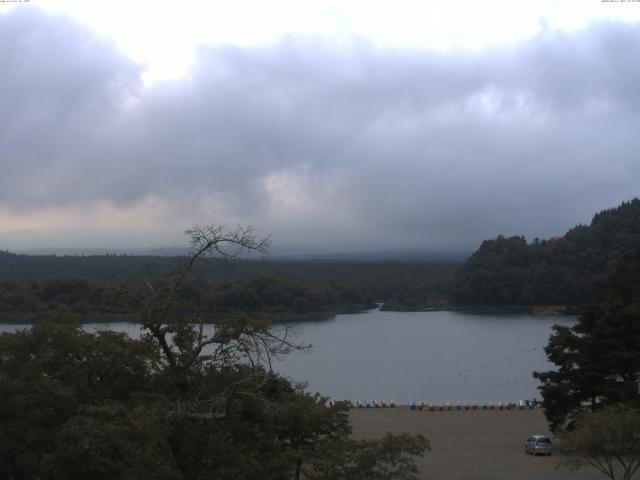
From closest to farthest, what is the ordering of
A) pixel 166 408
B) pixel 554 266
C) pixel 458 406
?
pixel 166 408, pixel 458 406, pixel 554 266

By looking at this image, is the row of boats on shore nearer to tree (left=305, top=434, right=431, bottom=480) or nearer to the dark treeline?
the dark treeline

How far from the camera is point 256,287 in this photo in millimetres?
58531

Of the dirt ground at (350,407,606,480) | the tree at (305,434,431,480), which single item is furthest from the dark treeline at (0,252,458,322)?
the tree at (305,434,431,480)

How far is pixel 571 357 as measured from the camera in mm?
16188

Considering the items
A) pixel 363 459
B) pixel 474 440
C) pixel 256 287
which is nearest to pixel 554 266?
pixel 256 287

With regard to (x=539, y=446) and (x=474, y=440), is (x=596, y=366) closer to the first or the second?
(x=539, y=446)

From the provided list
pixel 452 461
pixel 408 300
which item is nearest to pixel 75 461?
pixel 452 461

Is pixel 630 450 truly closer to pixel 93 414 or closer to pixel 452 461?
pixel 452 461

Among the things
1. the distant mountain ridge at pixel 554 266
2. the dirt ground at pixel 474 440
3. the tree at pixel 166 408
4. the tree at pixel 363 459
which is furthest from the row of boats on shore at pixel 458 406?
the distant mountain ridge at pixel 554 266

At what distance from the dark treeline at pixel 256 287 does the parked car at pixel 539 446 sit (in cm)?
1379

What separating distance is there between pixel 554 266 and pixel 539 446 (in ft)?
187

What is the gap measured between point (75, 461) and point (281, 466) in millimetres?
1892

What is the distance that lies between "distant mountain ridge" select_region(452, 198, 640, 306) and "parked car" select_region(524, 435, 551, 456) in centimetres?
5043

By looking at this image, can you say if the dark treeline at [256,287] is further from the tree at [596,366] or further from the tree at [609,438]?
the tree at [609,438]
